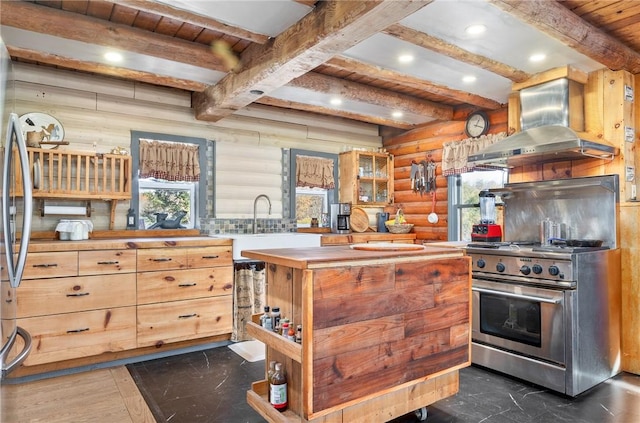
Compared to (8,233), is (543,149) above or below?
above

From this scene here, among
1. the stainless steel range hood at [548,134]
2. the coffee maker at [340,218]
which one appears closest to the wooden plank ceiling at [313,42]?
the stainless steel range hood at [548,134]

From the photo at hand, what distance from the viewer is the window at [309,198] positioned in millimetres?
5121

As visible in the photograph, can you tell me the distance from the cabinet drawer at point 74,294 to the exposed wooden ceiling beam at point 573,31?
344 cm

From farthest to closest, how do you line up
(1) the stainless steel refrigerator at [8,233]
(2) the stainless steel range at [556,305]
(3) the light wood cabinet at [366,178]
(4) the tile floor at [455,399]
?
1. (3) the light wood cabinet at [366,178]
2. (2) the stainless steel range at [556,305]
3. (4) the tile floor at [455,399]
4. (1) the stainless steel refrigerator at [8,233]

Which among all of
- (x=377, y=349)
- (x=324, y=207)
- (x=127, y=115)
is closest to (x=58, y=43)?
(x=127, y=115)

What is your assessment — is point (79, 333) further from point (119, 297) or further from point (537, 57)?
point (537, 57)

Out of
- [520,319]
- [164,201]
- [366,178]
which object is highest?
[366,178]

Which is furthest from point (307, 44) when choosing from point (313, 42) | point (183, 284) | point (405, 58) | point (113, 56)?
point (183, 284)

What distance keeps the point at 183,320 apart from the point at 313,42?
104 inches

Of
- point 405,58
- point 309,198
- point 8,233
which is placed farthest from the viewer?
point 309,198

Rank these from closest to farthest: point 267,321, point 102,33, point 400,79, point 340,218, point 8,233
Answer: point 8,233
point 267,321
point 102,33
point 400,79
point 340,218

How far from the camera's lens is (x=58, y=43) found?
9.66 feet

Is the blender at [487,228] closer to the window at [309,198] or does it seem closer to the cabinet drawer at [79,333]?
the window at [309,198]

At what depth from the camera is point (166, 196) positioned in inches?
172
